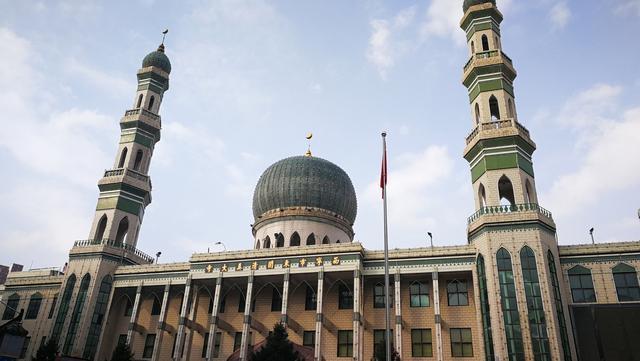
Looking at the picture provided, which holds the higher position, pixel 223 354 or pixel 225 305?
pixel 225 305

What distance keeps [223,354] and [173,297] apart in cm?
758

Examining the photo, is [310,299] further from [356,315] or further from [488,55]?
[488,55]

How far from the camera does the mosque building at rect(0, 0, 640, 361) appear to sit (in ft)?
105

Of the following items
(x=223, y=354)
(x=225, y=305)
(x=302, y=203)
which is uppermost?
(x=302, y=203)

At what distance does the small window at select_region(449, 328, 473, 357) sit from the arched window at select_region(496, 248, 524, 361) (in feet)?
13.9

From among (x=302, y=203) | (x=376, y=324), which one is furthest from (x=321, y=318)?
(x=302, y=203)

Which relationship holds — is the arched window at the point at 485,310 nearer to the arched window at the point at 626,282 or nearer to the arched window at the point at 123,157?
the arched window at the point at 626,282

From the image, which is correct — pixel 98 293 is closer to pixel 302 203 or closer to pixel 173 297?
pixel 173 297

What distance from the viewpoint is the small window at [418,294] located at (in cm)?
3706

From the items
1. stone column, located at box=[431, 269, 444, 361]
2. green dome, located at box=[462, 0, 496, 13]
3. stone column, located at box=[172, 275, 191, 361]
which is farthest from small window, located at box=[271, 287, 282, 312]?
green dome, located at box=[462, 0, 496, 13]

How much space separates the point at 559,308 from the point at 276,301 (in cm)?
2087

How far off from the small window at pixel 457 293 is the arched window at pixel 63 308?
103 ft

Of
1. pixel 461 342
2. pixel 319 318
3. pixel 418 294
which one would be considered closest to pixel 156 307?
pixel 319 318

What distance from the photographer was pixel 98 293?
143ft
